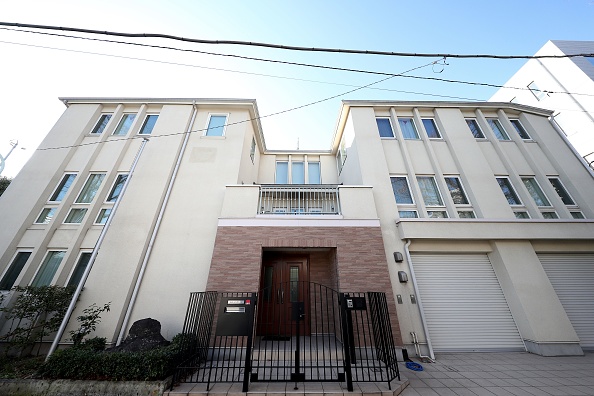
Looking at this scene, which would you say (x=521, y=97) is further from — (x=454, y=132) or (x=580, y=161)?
(x=454, y=132)

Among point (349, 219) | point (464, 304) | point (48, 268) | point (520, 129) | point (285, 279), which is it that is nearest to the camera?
point (464, 304)

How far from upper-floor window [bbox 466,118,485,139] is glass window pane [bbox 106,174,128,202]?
1594 centimetres

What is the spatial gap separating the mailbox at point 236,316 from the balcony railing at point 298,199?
132 inches

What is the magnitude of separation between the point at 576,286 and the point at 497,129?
7174mm

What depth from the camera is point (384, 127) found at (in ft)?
31.9

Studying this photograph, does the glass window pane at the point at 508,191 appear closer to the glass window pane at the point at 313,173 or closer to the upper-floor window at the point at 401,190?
the upper-floor window at the point at 401,190

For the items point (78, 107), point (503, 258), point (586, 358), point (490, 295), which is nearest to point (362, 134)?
point (503, 258)

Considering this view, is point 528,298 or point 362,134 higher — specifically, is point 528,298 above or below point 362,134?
below

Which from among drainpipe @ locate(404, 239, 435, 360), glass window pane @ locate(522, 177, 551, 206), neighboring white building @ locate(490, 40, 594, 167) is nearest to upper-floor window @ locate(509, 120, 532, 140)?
glass window pane @ locate(522, 177, 551, 206)

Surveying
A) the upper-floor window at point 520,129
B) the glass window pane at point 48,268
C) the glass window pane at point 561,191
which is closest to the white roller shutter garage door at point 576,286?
the glass window pane at point 561,191

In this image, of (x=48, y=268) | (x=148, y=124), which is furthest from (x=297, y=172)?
(x=48, y=268)

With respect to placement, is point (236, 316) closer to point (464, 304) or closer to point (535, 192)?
point (464, 304)

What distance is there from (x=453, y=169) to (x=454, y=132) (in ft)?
6.56

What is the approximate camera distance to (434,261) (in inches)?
277
